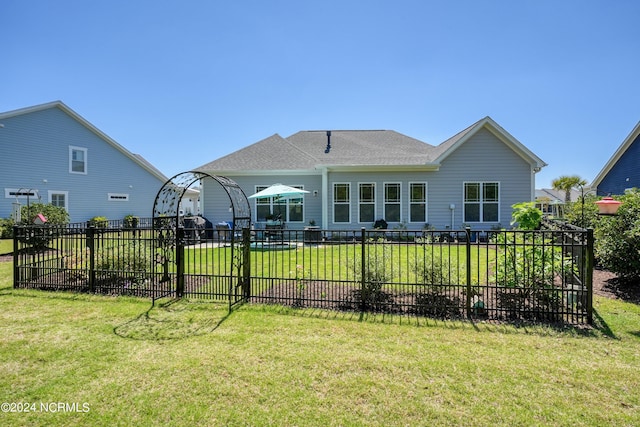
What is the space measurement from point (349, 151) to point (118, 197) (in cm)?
1707

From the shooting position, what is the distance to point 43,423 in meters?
2.45

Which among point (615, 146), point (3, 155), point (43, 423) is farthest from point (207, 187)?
point (615, 146)

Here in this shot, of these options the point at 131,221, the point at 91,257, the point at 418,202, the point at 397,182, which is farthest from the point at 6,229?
the point at 418,202

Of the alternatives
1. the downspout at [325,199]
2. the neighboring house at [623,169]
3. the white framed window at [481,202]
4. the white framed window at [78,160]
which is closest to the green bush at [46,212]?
the white framed window at [78,160]

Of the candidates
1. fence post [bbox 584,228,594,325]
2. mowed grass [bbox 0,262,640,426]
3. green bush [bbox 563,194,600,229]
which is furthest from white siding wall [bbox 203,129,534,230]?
fence post [bbox 584,228,594,325]

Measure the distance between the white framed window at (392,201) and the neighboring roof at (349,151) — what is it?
3.61 feet

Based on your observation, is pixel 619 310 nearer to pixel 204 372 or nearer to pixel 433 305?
pixel 433 305

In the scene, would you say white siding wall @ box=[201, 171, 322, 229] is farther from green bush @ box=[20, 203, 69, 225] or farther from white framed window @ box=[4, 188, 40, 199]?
white framed window @ box=[4, 188, 40, 199]

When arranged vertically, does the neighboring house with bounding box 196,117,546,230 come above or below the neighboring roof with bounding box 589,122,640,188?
below

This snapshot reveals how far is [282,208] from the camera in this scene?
51.6ft

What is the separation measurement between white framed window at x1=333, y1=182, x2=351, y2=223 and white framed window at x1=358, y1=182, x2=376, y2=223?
0.53 meters

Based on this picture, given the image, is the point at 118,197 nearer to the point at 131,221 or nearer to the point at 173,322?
the point at 131,221

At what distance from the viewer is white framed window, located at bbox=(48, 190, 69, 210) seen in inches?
703

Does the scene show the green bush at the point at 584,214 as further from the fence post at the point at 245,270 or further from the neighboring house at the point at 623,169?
the neighboring house at the point at 623,169
